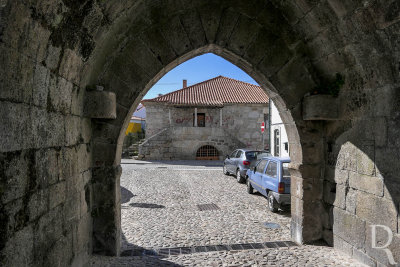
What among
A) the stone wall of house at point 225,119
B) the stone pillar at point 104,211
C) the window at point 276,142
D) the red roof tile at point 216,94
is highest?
the red roof tile at point 216,94

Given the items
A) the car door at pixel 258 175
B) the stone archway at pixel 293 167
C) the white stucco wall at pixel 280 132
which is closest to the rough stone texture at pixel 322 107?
the stone archway at pixel 293 167

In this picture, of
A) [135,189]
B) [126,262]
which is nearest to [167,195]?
[135,189]

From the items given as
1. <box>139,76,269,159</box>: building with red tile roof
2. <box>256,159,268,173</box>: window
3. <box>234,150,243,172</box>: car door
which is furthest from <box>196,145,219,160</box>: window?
<box>256,159,268,173</box>: window

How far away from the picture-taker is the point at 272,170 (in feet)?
22.3

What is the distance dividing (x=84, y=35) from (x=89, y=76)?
2.60ft

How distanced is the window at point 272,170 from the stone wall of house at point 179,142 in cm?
1286

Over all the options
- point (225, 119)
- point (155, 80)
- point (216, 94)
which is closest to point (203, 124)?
point (225, 119)

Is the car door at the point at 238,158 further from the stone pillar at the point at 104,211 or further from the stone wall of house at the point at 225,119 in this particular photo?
the stone wall of house at the point at 225,119

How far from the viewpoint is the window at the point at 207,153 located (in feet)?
66.1

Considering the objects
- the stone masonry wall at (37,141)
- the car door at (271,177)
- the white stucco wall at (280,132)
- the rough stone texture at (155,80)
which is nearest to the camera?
the stone masonry wall at (37,141)

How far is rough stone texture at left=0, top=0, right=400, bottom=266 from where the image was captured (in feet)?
6.24

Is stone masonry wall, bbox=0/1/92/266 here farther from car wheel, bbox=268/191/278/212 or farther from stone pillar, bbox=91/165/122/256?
car wheel, bbox=268/191/278/212

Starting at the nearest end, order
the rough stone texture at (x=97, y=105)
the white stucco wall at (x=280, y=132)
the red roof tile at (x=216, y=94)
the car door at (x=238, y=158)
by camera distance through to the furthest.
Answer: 1. the rough stone texture at (x=97, y=105)
2. the car door at (x=238, y=158)
3. the white stucco wall at (x=280, y=132)
4. the red roof tile at (x=216, y=94)

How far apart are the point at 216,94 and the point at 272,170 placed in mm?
17223
